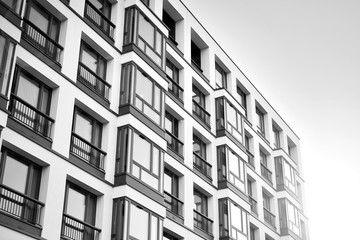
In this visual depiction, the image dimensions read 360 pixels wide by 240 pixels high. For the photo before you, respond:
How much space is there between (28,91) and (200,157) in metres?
14.2

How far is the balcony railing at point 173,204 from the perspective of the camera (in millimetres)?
30158

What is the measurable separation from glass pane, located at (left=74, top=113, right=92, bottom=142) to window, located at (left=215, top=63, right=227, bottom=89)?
16.8m

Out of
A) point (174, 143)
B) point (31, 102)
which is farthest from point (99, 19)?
point (174, 143)

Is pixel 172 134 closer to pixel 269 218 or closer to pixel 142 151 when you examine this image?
pixel 142 151

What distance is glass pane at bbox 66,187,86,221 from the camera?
932 inches

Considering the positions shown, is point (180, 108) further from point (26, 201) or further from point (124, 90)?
point (26, 201)

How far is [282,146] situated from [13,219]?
34158 mm

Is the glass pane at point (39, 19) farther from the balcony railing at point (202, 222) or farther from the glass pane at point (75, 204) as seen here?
the balcony railing at point (202, 222)

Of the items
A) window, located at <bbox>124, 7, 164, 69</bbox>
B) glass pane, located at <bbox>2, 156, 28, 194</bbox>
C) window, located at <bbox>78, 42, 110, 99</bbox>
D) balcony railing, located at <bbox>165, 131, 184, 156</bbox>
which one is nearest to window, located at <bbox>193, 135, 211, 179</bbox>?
balcony railing, located at <bbox>165, 131, 184, 156</bbox>

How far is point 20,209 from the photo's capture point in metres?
20.8

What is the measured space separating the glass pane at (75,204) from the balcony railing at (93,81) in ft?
16.6

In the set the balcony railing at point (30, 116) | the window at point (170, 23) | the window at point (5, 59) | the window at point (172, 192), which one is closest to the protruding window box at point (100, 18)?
the balcony railing at point (30, 116)

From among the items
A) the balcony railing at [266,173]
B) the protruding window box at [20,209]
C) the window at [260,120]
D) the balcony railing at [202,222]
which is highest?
the window at [260,120]

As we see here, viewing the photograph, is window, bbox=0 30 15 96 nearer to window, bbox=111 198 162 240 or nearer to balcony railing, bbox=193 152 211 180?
window, bbox=111 198 162 240
